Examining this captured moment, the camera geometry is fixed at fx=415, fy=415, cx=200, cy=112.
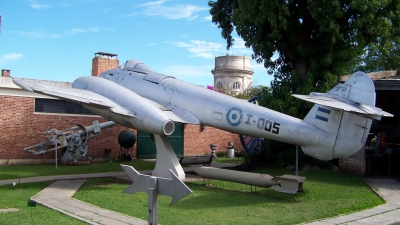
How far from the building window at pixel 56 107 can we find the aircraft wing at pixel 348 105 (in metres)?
15.7

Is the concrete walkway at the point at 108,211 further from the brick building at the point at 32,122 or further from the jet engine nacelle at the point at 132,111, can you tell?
the brick building at the point at 32,122

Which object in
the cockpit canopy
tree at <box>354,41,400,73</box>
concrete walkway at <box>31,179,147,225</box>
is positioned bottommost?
concrete walkway at <box>31,179,147,225</box>

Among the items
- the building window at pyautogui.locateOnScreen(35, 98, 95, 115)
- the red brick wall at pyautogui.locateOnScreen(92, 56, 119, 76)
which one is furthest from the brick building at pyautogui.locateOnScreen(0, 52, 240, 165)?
the red brick wall at pyautogui.locateOnScreen(92, 56, 119, 76)

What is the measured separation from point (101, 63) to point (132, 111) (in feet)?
49.8

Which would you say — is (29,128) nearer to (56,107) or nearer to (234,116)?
(56,107)

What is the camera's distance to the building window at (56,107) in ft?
71.7

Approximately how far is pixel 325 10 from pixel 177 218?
11.9 meters

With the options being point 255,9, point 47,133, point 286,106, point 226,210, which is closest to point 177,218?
point 226,210

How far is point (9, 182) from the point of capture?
1435 centimetres

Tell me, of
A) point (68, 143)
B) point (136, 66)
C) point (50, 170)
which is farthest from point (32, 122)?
point (136, 66)

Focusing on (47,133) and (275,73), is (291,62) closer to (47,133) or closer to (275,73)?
(275,73)

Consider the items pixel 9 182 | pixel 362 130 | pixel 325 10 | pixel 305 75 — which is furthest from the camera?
pixel 305 75

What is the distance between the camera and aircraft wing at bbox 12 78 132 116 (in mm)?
12556

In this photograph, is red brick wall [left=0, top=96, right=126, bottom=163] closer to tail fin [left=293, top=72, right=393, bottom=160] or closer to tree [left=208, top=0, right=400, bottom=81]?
tree [left=208, top=0, right=400, bottom=81]
